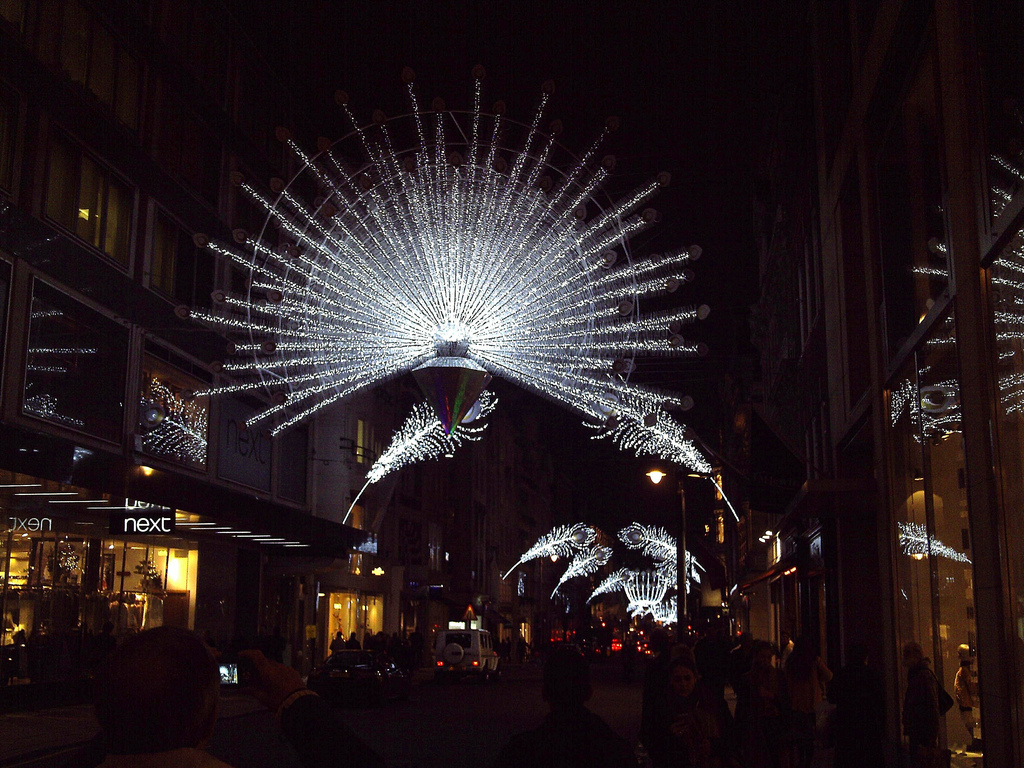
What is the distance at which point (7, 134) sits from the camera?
24.6 meters

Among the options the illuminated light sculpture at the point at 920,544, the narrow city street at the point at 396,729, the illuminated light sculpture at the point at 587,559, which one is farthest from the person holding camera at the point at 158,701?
the illuminated light sculpture at the point at 587,559

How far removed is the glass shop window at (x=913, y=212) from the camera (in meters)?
13.4

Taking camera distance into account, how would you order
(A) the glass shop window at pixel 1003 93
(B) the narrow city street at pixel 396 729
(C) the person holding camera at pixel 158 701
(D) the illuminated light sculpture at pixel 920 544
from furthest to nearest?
(B) the narrow city street at pixel 396 729, (D) the illuminated light sculpture at pixel 920 544, (A) the glass shop window at pixel 1003 93, (C) the person holding camera at pixel 158 701

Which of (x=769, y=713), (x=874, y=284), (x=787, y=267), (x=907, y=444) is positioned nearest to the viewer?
(x=769, y=713)

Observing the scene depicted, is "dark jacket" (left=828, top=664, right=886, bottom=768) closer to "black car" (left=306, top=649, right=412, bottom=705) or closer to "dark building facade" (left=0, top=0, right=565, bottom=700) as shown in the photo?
"dark building facade" (left=0, top=0, right=565, bottom=700)

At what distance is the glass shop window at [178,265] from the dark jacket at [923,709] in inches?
1011

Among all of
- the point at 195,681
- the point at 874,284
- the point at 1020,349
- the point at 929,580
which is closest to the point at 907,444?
the point at 929,580

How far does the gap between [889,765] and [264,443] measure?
29.6 meters

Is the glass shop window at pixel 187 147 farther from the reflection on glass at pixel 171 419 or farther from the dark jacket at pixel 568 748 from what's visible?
the dark jacket at pixel 568 748

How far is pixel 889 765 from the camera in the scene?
16.9m

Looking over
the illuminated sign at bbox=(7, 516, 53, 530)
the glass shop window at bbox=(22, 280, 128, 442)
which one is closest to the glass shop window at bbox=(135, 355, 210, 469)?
the glass shop window at bbox=(22, 280, 128, 442)

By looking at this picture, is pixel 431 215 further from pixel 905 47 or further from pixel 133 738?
pixel 133 738

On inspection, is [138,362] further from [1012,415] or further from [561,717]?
[561,717]

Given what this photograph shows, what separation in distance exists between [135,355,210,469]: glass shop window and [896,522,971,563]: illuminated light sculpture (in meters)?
20.2
